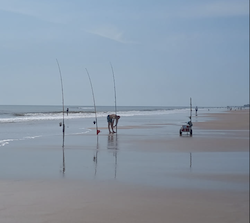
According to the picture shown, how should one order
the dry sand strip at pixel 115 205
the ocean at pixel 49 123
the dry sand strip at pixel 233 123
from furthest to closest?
the ocean at pixel 49 123 → the dry sand strip at pixel 115 205 → the dry sand strip at pixel 233 123

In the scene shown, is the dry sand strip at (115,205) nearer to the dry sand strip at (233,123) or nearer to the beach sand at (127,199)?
the beach sand at (127,199)

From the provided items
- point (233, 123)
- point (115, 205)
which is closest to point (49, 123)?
point (233, 123)

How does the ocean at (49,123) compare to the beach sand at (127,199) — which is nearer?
the beach sand at (127,199)

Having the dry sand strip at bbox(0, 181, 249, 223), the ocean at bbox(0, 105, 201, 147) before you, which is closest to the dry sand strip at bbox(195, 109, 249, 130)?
the dry sand strip at bbox(0, 181, 249, 223)

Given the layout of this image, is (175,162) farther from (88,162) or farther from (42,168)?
(42,168)

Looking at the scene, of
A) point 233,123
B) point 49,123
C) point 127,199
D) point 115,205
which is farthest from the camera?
point 49,123

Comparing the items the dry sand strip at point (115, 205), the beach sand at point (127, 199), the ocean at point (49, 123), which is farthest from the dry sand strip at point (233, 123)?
the ocean at point (49, 123)

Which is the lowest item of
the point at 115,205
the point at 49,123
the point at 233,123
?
the point at 115,205

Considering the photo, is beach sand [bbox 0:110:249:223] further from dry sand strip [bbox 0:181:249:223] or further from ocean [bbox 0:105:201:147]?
ocean [bbox 0:105:201:147]

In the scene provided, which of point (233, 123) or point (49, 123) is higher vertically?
point (233, 123)

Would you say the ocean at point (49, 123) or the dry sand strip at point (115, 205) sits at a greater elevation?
the ocean at point (49, 123)

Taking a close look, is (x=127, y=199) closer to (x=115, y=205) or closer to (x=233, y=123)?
(x=115, y=205)

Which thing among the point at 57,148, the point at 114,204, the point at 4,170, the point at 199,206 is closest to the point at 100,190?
the point at 114,204

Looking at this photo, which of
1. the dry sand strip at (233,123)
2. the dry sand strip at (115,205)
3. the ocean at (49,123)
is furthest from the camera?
the ocean at (49,123)
